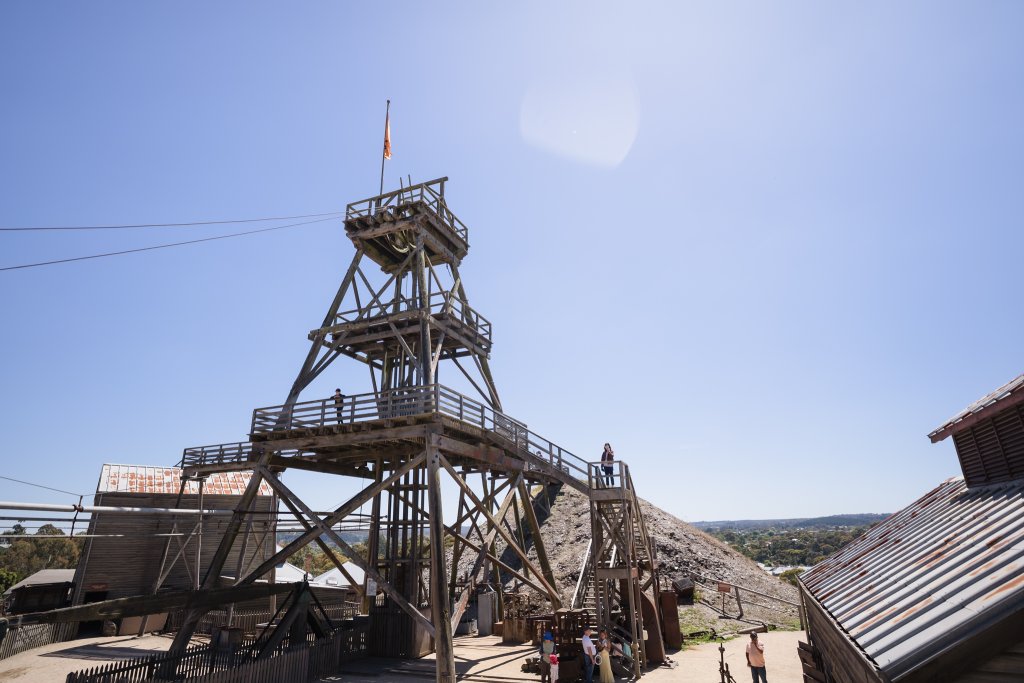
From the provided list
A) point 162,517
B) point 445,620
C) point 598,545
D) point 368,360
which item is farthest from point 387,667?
point 162,517

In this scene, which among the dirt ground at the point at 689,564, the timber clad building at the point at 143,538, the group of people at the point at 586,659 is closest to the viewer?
the group of people at the point at 586,659

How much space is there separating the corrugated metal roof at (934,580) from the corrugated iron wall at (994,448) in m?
0.28

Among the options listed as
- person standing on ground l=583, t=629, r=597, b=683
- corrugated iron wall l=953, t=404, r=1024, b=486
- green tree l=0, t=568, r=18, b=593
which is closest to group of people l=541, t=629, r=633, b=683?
person standing on ground l=583, t=629, r=597, b=683

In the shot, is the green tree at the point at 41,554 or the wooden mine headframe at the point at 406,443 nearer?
the wooden mine headframe at the point at 406,443

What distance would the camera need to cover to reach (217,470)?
25328 millimetres

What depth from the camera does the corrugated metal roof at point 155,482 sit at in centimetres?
3200

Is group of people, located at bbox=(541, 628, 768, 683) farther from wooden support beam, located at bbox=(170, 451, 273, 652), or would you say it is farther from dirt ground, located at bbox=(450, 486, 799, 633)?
dirt ground, located at bbox=(450, 486, 799, 633)

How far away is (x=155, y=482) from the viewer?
33594mm

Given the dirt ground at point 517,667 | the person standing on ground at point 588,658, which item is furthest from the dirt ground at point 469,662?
the person standing on ground at point 588,658

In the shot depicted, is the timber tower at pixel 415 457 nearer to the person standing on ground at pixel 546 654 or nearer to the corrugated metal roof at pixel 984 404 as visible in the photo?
the person standing on ground at pixel 546 654

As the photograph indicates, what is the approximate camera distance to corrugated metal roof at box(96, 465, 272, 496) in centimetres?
3200

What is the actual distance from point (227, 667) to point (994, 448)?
58.4 ft

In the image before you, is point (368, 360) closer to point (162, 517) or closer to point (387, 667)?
point (387, 667)

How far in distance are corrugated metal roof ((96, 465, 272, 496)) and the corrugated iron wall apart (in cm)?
3241
